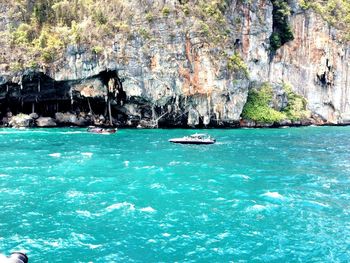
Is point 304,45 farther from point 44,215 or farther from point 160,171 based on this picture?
point 44,215

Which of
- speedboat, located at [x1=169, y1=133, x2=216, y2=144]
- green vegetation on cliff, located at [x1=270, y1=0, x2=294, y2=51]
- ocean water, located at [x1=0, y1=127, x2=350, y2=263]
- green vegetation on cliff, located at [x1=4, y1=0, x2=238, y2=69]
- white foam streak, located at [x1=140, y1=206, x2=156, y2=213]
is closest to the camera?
ocean water, located at [x1=0, y1=127, x2=350, y2=263]

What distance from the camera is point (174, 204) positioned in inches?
1045

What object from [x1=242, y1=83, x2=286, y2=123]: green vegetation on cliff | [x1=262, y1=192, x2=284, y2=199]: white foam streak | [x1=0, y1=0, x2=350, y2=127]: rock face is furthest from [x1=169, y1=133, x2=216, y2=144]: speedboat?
[x1=242, y1=83, x2=286, y2=123]: green vegetation on cliff

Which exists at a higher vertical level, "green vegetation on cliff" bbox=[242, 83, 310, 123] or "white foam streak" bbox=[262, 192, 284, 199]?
"green vegetation on cliff" bbox=[242, 83, 310, 123]

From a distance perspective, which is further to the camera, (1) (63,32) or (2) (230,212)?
A: (1) (63,32)

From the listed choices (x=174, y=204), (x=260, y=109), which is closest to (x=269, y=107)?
(x=260, y=109)

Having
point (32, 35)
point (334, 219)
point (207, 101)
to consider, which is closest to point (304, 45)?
point (207, 101)

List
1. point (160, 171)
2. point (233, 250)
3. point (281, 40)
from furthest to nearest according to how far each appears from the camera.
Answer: point (281, 40) < point (160, 171) < point (233, 250)

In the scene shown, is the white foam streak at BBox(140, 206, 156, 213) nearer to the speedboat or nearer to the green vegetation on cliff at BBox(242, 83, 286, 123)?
the speedboat

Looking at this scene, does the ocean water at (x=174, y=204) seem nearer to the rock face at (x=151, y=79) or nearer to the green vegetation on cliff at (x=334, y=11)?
the rock face at (x=151, y=79)

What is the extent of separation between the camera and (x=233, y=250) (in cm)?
1962

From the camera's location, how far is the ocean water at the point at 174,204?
1970 cm

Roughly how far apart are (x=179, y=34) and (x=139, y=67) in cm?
944

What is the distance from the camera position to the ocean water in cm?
1970
